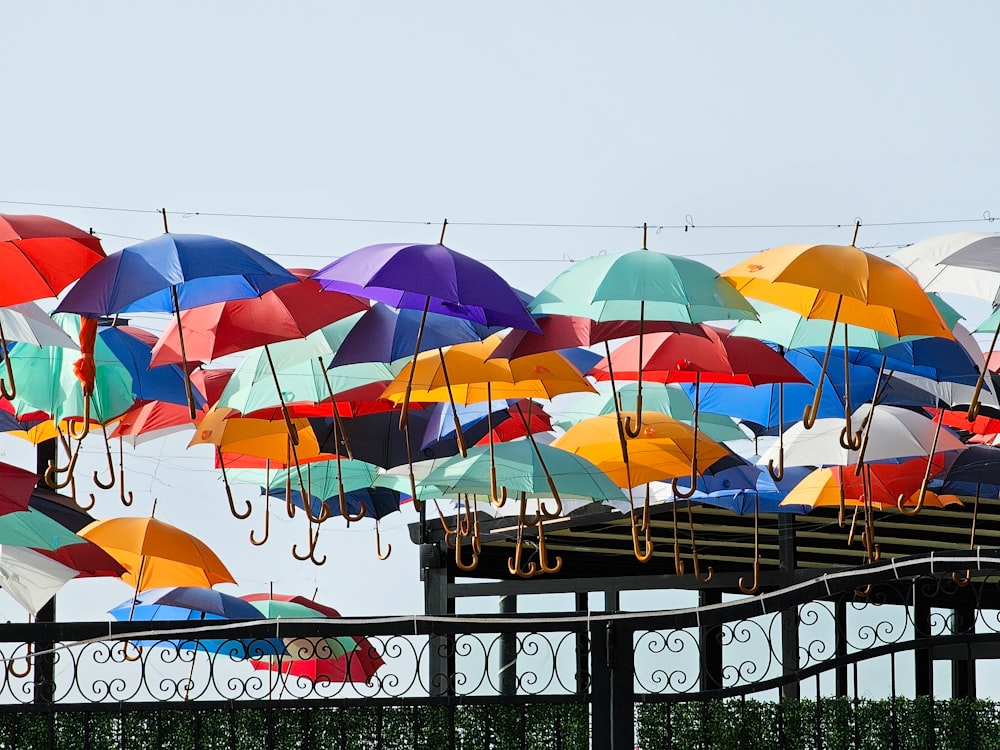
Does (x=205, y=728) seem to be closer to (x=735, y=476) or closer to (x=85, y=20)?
(x=735, y=476)

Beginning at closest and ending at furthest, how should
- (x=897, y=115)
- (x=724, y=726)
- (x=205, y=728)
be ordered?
(x=205, y=728)
(x=724, y=726)
(x=897, y=115)

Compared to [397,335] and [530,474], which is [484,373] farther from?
[530,474]

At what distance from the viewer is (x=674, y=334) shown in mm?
8398

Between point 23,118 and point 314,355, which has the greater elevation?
point 23,118

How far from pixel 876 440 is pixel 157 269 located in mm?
4849

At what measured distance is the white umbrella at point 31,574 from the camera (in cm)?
977

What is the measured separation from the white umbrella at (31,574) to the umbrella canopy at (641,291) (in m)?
4.50

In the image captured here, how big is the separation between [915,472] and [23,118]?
28.6ft

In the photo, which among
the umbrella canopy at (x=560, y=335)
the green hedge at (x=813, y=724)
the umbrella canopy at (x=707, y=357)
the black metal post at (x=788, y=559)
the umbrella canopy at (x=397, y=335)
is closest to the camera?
the umbrella canopy at (x=560, y=335)

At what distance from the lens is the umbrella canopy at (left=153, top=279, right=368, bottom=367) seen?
7609mm

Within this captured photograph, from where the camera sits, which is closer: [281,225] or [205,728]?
[205,728]

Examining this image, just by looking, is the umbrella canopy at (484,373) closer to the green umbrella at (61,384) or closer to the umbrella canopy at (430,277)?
the umbrella canopy at (430,277)

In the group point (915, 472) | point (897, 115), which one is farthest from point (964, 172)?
point (915, 472)

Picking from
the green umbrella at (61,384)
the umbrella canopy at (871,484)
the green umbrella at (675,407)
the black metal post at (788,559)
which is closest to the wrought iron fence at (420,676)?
the green umbrella at (61,384)
